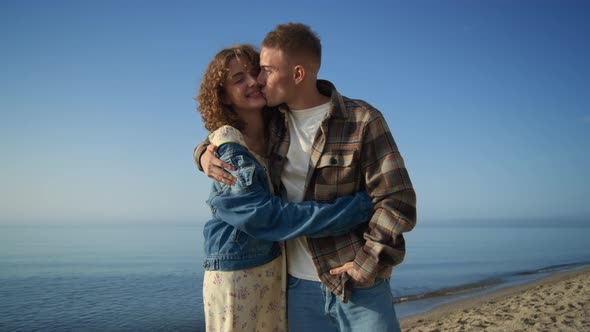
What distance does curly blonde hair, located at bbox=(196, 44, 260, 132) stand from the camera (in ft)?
8.27

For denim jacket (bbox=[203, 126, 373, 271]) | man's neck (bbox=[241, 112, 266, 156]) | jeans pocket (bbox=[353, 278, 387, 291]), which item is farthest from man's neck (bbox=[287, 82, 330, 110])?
jeans pocket (bbox=[353, 278, 387, 291])

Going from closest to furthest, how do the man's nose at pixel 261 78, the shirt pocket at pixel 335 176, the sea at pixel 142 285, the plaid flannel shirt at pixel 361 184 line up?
the plaid flannel shirt at pixel 361 184, the shirt pocket at pixel 335 176, the man's nose at pixel 261 78, the sea at pixel 142 285

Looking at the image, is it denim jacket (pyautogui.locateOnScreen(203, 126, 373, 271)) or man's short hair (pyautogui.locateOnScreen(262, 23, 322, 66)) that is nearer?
denim jacket (pyautogui.locateOnScreen(203, 126, 373, 271))

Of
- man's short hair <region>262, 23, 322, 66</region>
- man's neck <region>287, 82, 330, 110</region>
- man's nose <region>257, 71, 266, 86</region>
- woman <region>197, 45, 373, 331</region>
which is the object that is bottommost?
woman <region>197, 45, 373, 331</region>

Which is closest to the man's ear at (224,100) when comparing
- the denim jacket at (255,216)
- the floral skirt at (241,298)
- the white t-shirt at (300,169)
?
the denim jacket at (255,216)

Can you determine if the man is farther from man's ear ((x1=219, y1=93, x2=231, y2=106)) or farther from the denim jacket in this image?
man's ear ((x1=219, y1=93, x2=231, y2=106))

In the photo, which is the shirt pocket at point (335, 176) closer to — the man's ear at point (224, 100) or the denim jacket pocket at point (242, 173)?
the denim jacket pocket at point (242, 173)

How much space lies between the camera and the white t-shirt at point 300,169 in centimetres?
229

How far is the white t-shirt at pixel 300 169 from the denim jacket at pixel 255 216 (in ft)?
0.40

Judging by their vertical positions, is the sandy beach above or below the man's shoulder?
below

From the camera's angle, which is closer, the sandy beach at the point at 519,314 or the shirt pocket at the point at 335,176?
the shirt pocket at the point at 335,176

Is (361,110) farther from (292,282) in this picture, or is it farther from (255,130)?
(292,282)

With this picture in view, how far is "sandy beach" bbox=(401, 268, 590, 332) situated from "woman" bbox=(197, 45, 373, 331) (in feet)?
13.5

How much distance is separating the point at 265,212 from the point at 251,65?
3.23ft
